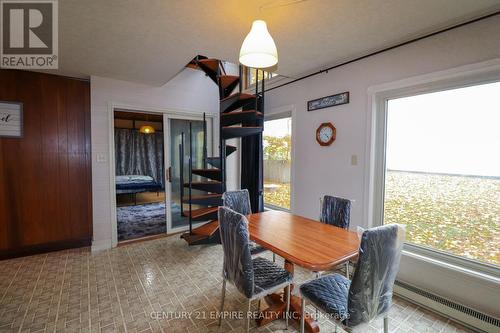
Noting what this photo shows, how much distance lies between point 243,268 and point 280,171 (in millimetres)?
2592

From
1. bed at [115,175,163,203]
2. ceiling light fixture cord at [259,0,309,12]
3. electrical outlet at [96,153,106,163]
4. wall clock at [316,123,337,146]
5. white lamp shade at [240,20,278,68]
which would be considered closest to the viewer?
white lamp shade at [240,20,278,68]

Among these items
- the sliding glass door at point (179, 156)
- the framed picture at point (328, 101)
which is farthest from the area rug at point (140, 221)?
the framed picture at point (328, 101)

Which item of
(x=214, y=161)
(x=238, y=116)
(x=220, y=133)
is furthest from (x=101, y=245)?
(x=238, y=116)

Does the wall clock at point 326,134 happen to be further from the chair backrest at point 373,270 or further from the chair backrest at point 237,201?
the chair backrest at point 373,270

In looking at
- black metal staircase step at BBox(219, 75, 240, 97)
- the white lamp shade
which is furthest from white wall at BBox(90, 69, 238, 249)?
the white lamp shade

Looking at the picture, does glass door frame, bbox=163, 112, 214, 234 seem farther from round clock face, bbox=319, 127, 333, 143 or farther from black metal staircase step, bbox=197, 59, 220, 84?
round clock face, bbox=319, 127, 333, 143

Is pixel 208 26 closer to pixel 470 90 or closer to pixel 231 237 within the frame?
pixel 231 237

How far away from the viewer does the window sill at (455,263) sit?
185cm

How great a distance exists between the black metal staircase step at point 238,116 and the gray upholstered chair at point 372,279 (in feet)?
6.77

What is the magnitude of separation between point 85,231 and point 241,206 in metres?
2.67

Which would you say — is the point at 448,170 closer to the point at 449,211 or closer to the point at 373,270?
the point at 449,211

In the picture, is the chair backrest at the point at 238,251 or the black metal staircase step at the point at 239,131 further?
the black metal staircase step at the point at 239,131

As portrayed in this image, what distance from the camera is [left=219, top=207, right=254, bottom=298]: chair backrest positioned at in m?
1.54

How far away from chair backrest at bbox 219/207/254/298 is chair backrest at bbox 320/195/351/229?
115 centimetres
